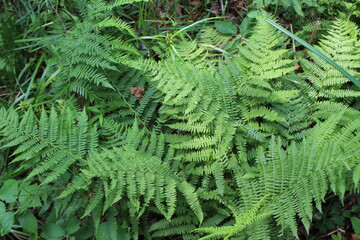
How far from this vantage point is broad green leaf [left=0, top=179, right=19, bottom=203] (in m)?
2.61

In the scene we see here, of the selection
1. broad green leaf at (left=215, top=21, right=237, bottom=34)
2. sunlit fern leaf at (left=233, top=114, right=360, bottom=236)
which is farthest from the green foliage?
broad green leaf at (left=215, top=21, right=237, bottom=34)

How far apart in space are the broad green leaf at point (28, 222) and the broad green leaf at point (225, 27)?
2.41 m

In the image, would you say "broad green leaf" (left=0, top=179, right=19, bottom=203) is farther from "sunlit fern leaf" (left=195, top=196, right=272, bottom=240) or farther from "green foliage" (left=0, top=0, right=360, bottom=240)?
"sunlit fern leaf" (left=195, top=196, right=272, bottom=240)

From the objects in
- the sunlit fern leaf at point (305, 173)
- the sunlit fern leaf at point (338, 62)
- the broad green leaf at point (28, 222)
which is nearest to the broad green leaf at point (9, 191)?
the broad green leaf at point (28, 222)

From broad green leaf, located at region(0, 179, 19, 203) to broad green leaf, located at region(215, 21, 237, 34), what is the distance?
7.61 feet

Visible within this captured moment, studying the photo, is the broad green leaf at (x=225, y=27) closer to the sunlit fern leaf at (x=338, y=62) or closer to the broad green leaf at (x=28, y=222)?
the sunlit fern leaf at (x=338, y=62)

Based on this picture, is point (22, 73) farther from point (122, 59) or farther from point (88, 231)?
point (88, 231)

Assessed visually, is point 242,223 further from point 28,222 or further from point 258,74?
point 28,222

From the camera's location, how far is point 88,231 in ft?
8.77

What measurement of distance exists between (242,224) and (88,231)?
1.29 metres

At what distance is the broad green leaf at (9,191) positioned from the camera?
261 centimetres

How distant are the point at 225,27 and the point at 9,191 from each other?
2.45 meters

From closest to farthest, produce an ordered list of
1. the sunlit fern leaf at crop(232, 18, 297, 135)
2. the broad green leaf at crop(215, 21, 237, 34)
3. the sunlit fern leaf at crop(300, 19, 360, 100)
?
1. the sunlit fern leaf at crop(232, 18, 297, 135)
2. the sunlit fern leaf at crop(300, 19, 360, 100)
3. the broad green leaf at crop(215, 21, 237, 34)

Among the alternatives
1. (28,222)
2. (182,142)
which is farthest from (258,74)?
(28,222)
